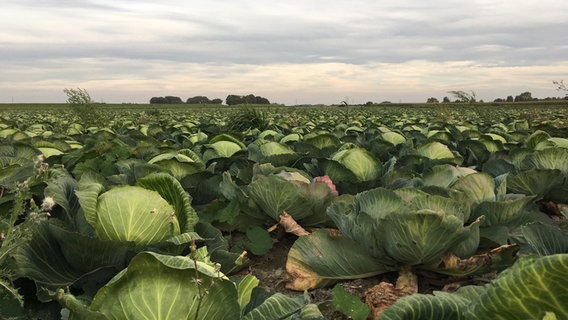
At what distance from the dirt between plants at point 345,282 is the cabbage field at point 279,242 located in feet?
0.03

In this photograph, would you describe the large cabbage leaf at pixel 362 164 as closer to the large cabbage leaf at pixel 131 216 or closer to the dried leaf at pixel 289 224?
the dried leaf at pixel 289 224

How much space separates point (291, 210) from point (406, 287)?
97cm

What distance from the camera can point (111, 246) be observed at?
1948 mm

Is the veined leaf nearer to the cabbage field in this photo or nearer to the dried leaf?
the cabbage field

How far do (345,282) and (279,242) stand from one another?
31.2 inches

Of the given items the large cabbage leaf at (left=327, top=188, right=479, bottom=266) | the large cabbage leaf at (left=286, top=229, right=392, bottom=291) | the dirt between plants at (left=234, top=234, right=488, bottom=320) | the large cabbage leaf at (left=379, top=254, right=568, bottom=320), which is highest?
the large cabbage leaf at (left=379, top=254, right=568, bottom=320)

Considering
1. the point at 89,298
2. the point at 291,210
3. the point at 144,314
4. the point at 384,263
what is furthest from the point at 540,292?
the point at 291,210

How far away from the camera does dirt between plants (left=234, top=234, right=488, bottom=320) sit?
95.3 inches

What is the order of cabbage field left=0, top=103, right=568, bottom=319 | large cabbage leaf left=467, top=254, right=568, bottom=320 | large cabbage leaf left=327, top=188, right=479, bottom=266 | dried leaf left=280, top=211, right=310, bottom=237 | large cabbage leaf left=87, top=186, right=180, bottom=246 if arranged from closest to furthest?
large cabbage leaf left=467, top=254, right=568, bottom=320
cabbage field left=0, top=103, right=568, bottom=319
large cabbage leaf left=87, top=186, right=180, bottom=246
large cabbage leaf left=327, top=188, right=479, bottom=266
dried leaf left=280, top=211, right=310, bottom=237

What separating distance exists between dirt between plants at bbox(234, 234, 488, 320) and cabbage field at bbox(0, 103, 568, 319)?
1 cm

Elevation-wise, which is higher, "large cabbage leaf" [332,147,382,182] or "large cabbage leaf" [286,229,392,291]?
"large cabbage leaf" [332,147,382,182]

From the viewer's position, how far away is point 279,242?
3.48 metres

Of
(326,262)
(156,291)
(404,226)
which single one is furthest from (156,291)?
(326,262)

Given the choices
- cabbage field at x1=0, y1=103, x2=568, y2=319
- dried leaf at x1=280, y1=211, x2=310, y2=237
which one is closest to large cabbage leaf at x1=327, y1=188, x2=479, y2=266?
cabbage field at x1=0, y1=103, x2=568, y2=319
